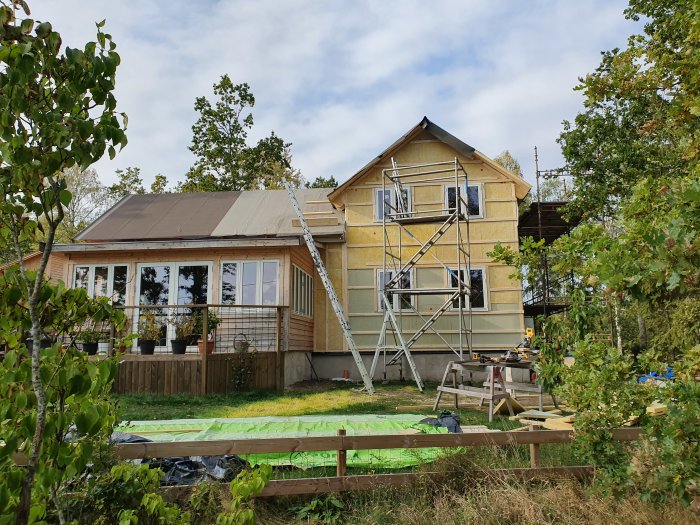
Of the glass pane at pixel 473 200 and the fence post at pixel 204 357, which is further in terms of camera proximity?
the glass pane at pixel 473 200

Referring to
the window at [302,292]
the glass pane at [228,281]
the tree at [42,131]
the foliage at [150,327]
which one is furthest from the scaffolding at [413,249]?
the tree at [42,131]

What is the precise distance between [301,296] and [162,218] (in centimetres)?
635

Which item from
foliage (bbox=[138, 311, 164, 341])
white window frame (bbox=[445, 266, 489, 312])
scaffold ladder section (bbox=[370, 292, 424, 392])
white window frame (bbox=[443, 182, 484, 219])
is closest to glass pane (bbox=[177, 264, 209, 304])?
foliage (bbox=[138, 311, 164, 341])

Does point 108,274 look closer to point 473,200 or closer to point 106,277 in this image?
point 106,277

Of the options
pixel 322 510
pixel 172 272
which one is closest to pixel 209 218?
pixel 172 272

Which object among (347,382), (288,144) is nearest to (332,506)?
(347,382)

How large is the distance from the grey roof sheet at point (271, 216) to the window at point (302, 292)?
1.35 metres

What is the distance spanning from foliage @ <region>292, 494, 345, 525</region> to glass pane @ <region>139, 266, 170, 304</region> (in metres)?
12.3

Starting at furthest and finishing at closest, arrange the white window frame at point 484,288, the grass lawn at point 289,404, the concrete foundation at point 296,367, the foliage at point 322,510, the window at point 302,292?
the white window frame at point 484,288, the window at point 302,292, the concrete foundation at point 296,367, the grass lawn at point 289,404, the foliage at point 322,510

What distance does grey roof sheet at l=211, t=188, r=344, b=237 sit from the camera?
57.9 ft

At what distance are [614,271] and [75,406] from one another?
2.41 meters

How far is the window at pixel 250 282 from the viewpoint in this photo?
15.0 m

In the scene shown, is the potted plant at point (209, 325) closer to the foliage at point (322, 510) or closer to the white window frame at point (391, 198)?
the white window frame at point (391, 198)

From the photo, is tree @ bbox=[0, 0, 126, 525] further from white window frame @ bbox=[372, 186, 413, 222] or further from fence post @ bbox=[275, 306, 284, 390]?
white window frame @ bbox=[372, 186, 413, 222]
